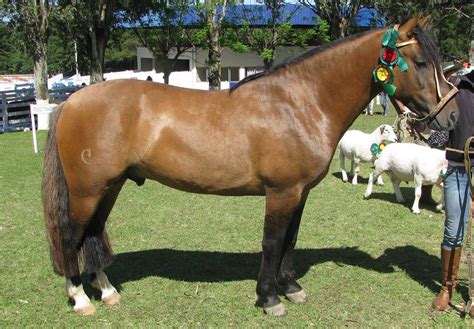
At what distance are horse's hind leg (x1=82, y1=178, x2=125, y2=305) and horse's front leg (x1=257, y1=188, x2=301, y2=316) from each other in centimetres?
136

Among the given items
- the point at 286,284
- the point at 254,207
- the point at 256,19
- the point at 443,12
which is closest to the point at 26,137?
the point at 254,207

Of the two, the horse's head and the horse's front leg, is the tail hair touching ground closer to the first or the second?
the horse's front leg

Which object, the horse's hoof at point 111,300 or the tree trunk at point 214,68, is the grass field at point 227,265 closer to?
the horse's hoof at point 111,300

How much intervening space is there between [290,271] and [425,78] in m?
2.09

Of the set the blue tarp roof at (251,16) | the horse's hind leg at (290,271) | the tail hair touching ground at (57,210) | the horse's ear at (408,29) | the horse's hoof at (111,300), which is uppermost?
the blue tarp roof at (251,16)

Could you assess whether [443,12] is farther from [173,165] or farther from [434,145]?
[173,165]

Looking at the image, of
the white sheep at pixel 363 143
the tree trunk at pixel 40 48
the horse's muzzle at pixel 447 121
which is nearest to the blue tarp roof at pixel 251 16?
the tree trunk at pixel 40 48

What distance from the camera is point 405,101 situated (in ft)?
11.5

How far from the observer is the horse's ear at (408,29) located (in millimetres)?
3324

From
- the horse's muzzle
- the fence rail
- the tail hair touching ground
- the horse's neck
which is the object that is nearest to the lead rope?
the horse's muzzle

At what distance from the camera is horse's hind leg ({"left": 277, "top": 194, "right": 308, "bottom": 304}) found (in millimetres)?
4098

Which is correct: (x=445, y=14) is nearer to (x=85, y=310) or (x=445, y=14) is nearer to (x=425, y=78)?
(x=425, y=78)

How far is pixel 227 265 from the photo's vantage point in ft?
16.2

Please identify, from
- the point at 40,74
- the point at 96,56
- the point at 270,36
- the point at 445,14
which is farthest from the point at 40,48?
the point at 445,14
